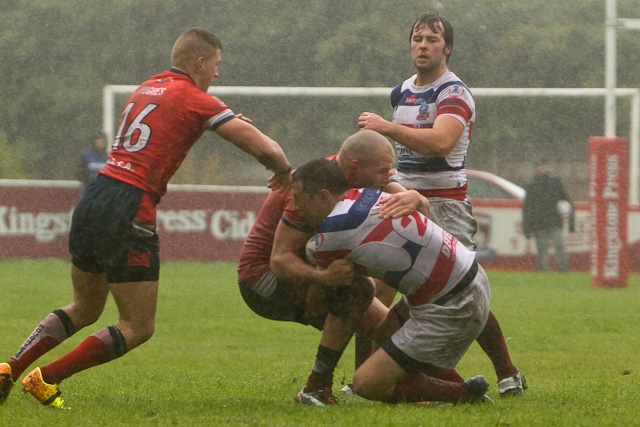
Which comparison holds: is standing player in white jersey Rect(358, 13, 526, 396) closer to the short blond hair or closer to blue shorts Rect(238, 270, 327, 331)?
blue shorts Rect(238, 270, 327, 331)

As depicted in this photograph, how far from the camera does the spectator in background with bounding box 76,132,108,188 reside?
17828 mm

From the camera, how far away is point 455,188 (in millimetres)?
6438

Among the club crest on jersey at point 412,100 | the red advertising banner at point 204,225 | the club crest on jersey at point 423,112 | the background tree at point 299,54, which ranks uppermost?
the background tree at point 299,54

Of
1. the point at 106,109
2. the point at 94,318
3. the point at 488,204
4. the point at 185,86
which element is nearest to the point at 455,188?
the point at 185,86

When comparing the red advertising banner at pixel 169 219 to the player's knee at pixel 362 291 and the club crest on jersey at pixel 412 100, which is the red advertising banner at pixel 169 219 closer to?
the club crest on jersey at pixel 412 100

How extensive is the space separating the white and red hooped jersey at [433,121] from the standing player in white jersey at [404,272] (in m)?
0.80

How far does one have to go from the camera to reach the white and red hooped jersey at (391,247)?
541 centimetres

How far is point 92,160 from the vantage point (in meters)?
18.2

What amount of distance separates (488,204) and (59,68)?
17094 mm

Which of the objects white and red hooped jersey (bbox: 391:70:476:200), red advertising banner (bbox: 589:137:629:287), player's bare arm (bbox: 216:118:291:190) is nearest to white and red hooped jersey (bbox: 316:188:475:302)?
player's bare arm (bbox: 216:118:291:190)

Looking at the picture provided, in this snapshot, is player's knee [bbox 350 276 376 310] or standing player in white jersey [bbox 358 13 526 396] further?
standing player in white jersey [bbox 358 13 526 396]

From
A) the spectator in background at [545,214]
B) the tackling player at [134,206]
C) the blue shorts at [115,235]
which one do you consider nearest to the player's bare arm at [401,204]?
the tackling player at [134,206]

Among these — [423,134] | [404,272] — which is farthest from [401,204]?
[423,134]

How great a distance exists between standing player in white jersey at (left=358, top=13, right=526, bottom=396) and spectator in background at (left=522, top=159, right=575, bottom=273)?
11.5 meters
